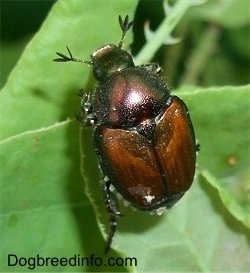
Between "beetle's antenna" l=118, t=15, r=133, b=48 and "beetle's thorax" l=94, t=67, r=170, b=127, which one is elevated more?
"beetle's antenna" l=118, t=15, r=133, b=48

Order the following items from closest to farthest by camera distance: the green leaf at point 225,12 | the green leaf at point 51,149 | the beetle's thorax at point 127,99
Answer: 1. the green leaf at point 51,149
2. the beetle's thorax at point 127,99
3. the green leaf at point 225,12

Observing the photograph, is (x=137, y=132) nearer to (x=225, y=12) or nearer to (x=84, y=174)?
(x=84, y=174)

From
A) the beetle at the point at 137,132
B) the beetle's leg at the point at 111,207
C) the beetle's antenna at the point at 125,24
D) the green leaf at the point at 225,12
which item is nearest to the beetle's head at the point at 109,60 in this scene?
the beetle at the point at 137,132

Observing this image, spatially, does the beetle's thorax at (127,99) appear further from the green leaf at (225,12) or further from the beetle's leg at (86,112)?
the green leaf at (225,12)

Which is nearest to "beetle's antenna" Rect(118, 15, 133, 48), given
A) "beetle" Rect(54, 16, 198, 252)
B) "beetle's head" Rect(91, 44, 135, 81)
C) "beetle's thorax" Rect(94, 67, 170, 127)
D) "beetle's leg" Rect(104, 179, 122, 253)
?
"beetle" Rect(54, 16, 198, 252)

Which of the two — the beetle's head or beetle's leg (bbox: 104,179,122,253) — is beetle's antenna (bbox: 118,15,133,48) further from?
beetle's leg (bbox: 104,179,122,253)
